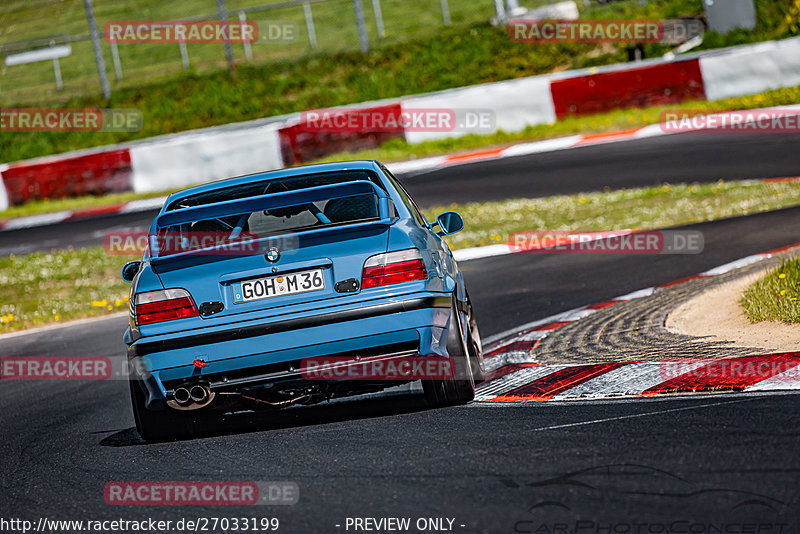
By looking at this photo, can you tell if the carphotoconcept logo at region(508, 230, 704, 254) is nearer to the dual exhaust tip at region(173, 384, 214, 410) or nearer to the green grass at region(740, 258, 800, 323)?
the green grass at region(740, 258, 800, 323)

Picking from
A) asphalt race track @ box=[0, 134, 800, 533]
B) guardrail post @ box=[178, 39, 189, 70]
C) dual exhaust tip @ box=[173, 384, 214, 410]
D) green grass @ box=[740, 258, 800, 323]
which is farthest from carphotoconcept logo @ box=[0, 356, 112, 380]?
guardrail post @ box=[178, 39, 189, 70]

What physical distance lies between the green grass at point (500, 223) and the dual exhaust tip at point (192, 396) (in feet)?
24.5

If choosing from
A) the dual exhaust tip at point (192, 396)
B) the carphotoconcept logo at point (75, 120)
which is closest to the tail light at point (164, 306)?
the dual exhaust tip at point (192, 396)

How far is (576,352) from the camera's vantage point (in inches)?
281

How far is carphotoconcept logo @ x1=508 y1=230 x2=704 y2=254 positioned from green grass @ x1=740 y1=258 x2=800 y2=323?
3.46m

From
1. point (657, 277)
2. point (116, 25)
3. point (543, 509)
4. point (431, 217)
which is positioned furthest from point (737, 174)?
point (116, 25)

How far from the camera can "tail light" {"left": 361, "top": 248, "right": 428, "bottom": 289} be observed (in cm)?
564

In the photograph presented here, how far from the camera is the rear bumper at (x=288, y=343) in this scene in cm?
557

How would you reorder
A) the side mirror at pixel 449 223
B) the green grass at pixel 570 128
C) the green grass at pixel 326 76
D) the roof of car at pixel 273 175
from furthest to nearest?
the green grass at pixel 326 76
the green grass at pixel 570 128
the side mirror at pixel 449 223
the roof of car at pixel 273 175

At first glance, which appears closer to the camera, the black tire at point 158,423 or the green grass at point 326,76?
the black tire at point 158,423

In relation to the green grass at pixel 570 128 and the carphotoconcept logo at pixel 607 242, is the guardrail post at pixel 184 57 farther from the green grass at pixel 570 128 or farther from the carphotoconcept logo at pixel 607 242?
the carphotoconcept logo at pixel 607 242

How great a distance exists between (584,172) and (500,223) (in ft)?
8.58

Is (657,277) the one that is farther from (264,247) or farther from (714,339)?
(264,247)

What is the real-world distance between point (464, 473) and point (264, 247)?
1714 millimetres
